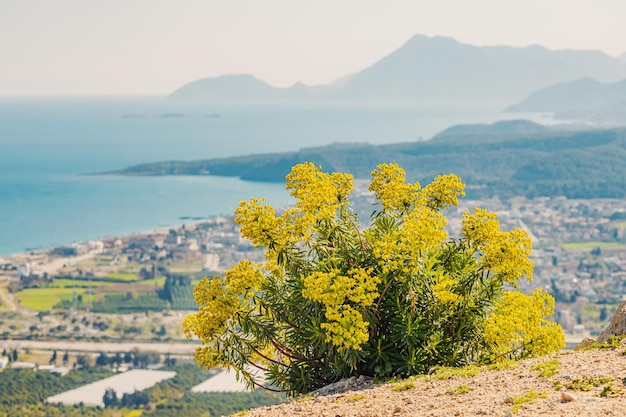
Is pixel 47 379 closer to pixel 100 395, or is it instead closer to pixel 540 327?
pixel 100 395

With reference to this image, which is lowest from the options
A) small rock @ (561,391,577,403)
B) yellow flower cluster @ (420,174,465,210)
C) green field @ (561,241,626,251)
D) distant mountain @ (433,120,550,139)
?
green field @ (561,241,626,251)

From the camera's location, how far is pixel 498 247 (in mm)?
7488

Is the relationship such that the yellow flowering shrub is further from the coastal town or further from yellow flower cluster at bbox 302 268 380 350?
the coastal town

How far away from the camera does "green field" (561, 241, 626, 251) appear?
63200mm

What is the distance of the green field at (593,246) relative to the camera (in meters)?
63.2

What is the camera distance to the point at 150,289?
53312mm

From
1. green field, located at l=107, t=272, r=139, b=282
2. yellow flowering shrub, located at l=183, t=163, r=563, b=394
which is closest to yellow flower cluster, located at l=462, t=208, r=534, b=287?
yellow flowering shrub, located at l=183, t=163, r=563, b=394

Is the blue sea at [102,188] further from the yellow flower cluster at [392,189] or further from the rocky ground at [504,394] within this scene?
the rocky ground at [504,394]

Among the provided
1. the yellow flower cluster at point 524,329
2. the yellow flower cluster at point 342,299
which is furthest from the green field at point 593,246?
the yellow flower cluster at point 342,299

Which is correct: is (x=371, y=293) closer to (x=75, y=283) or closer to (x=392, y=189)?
(x=392, y=189)

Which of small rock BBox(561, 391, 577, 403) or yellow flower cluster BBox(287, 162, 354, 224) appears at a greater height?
yellow flower cluster BBox(287, 162, 354, 224)

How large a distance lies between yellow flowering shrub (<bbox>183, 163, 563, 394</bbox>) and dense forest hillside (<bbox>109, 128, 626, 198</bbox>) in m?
78.5

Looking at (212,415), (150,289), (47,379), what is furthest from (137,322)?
(212,415)

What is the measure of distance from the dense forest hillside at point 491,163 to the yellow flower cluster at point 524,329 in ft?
257
